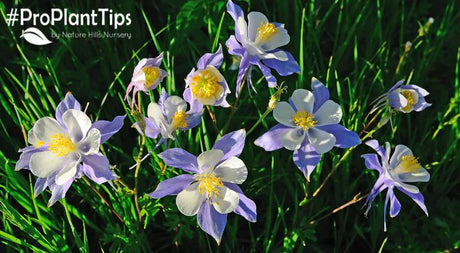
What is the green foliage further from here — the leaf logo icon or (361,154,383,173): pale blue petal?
(361,154,383,173): pale blue petal

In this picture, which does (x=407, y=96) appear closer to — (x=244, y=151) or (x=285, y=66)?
(x=285, y=66)

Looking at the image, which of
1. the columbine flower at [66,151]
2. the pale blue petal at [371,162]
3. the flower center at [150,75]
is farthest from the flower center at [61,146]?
the pale blue petal at [371,162]

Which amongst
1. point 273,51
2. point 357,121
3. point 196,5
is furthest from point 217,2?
point 357,121

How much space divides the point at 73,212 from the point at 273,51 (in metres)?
0.83

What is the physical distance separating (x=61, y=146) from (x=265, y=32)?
648 mm

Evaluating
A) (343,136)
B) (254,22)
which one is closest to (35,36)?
(254,22)

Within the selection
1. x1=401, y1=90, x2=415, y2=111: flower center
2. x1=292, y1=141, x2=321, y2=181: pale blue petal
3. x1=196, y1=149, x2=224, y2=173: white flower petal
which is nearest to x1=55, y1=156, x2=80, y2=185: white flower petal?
x1=196, y1=149, x2=224, y2=173: white flower petal

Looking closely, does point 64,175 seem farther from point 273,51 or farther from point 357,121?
point 357,121

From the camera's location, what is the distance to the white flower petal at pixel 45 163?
1.18 m

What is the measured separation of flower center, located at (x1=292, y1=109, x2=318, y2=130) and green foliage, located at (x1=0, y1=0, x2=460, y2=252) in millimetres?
210

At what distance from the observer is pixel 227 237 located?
1604 mm

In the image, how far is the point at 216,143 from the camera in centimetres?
122

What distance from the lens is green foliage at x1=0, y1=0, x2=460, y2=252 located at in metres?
1.55

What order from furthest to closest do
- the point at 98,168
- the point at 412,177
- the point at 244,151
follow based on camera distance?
the point at 244,151 → the point at 412,177 → the point at 98,168
